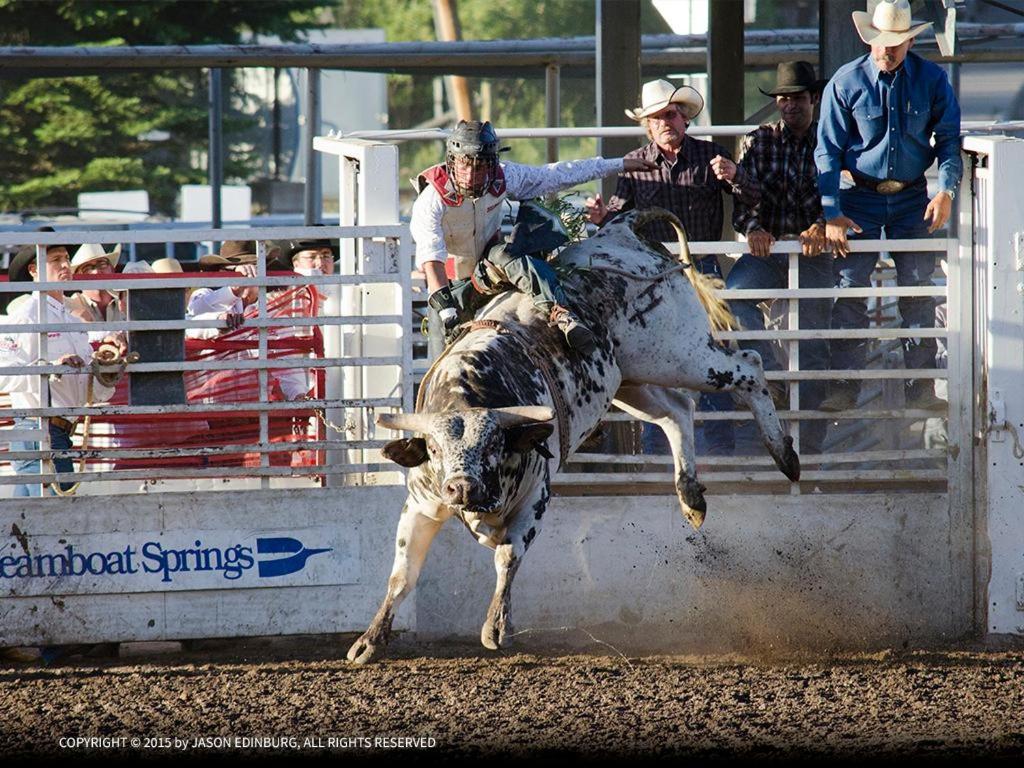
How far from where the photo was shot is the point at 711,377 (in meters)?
7.72

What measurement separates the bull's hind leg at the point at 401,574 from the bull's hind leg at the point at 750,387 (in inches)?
70.1

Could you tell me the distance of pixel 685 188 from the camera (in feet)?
27.8

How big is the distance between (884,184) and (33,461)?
15.1 feet

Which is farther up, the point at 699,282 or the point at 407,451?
the point at 699,282

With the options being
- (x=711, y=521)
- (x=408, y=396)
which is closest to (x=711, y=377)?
(x=711, y=521)

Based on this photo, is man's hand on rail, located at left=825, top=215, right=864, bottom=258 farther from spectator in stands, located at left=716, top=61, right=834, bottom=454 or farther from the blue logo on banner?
the blue logo on banner

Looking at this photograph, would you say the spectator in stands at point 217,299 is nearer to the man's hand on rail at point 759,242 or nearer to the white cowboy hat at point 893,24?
the man's hand on rail at point 759,242

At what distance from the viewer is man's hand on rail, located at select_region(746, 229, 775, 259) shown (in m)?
7.97

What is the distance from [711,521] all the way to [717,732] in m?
2.12

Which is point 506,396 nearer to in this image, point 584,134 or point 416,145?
point 584,134

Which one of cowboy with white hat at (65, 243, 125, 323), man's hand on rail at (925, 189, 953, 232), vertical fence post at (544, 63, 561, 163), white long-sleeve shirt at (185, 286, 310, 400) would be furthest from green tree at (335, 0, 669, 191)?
man's hand on rail at (925, 189, 953, 232)

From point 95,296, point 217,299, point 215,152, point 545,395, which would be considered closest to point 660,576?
point 545,395

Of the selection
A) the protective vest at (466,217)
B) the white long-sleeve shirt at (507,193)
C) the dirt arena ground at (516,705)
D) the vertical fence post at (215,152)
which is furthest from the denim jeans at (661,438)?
the vertical fence post at (215,152)

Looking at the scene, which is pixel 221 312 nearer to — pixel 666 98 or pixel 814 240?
pixel 666 98
